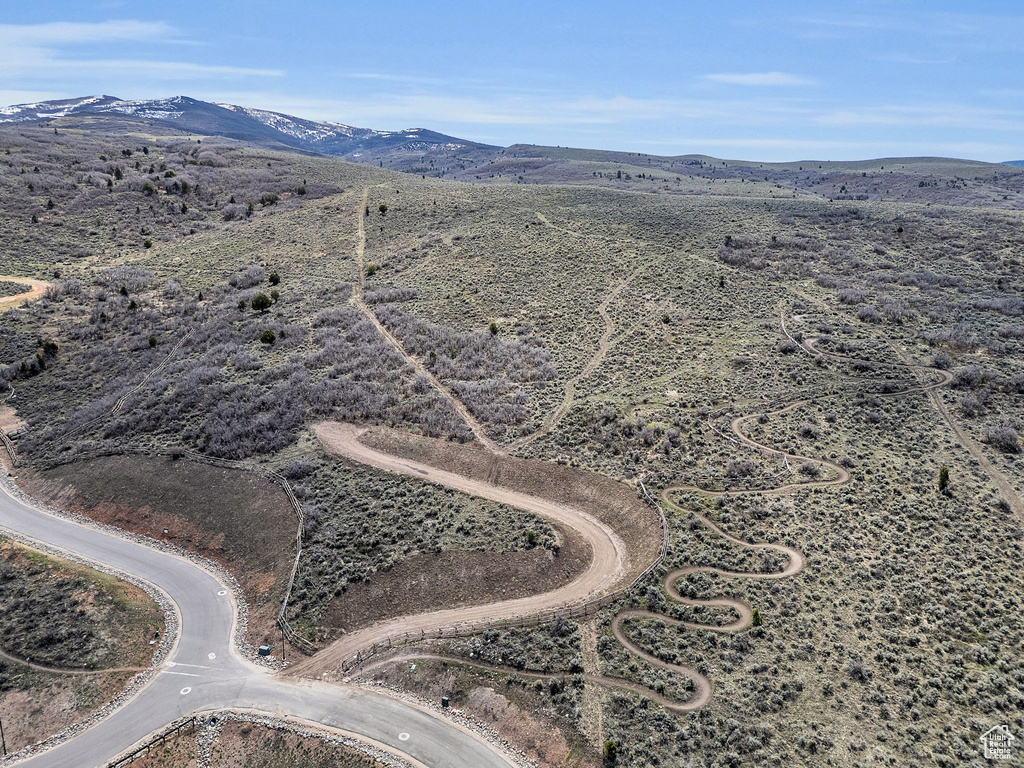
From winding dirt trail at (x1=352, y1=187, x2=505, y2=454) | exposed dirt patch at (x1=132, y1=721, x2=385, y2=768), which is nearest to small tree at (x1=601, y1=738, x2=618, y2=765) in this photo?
exposed dirt patch at (x1=132, y1=721, x2=385, y2=768)

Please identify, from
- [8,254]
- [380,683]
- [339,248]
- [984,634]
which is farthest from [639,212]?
[8,254]

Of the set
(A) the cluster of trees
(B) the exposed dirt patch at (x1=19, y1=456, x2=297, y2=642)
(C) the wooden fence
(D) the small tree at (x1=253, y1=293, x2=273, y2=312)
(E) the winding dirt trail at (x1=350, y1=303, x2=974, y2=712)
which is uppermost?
(D) the small tree at (x1=253, y1=293, x2=273, y2=312)

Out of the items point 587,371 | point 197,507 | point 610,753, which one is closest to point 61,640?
point 197,507

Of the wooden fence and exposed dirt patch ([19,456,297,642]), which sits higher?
exposed dirt patch ([19,456,297,642])

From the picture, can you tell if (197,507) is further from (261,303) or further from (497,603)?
(261,303)

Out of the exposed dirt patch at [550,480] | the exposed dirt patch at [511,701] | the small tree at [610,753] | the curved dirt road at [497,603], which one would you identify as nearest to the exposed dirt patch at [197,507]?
the curved dirt road at [497,603]

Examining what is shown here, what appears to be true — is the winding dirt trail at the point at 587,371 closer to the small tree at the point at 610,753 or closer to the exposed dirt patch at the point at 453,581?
the exposed dirt patch at the point at 453,581

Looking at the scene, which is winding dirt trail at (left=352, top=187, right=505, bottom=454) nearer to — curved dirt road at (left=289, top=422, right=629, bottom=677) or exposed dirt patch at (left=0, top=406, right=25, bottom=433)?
curved dirt road at (left=289, top=422, right=629, bottom=677)

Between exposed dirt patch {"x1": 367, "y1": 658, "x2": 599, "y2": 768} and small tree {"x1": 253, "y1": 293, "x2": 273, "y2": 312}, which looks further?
small tree {"x1": 253, "y1": 293, "x2": 273, "y2": 312}
